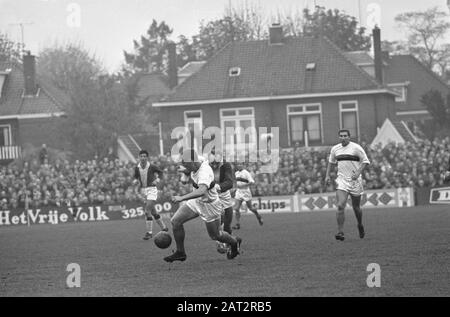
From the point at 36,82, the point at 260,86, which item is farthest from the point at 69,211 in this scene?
the point at 260,86

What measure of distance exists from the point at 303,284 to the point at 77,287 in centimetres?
289

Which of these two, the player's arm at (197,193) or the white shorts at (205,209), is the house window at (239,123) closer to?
the white shorts at (205,209)

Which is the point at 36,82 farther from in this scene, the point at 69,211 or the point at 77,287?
the point at 77,287

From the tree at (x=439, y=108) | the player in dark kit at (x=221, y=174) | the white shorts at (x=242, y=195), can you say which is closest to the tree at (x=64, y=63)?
the tree at (x=439, y=108)

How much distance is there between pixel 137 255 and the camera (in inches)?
712

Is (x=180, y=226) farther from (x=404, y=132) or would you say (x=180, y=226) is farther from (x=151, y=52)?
(x=151, y=52)

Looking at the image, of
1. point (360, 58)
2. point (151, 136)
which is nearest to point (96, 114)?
point (151, 136)

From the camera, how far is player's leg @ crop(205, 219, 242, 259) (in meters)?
A: 15.5

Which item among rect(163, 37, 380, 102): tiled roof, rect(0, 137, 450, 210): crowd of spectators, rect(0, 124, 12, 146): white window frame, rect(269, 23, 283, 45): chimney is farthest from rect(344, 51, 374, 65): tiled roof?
rect(0, 124, 12, 146): white window frame

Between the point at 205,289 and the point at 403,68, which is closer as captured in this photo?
the point at 205,289

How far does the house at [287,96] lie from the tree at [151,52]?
40.8m

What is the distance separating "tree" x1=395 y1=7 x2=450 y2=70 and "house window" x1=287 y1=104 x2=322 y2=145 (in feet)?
44.4

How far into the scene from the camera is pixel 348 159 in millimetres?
19547
